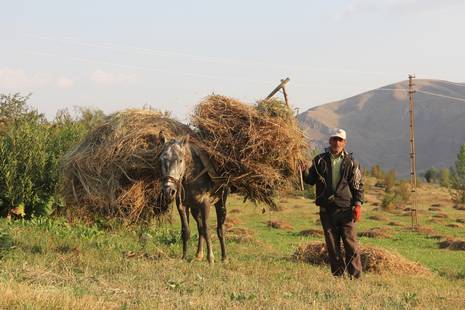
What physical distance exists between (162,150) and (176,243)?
449cm

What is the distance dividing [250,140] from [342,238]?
7.82 feet

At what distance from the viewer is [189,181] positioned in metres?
11.2

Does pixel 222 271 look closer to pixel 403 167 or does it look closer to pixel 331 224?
pixel 331 224

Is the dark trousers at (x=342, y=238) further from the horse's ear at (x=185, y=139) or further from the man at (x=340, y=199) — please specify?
the horse's ear at (x=185, y=139)

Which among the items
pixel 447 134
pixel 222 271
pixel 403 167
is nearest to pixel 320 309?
pixel 222 271

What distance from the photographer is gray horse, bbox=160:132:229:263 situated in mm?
10453

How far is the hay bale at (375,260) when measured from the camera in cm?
1284

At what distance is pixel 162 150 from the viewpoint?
35.2ft

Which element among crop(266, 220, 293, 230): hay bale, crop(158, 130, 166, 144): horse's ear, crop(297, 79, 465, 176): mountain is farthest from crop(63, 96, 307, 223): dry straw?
crop(297, 79, 465, 176): mountain

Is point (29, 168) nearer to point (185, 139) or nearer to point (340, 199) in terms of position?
point (185, 139)

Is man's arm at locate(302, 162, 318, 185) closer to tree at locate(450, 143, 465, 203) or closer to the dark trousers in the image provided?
the dark trousers

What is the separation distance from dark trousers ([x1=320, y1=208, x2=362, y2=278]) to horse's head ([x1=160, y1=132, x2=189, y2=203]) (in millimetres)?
2600

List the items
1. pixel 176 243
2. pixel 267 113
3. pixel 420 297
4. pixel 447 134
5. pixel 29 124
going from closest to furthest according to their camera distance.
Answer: pixel 420 297 → pixel 267 113 → pixel 176 243 → pixel 29 124 → pixel 447 134

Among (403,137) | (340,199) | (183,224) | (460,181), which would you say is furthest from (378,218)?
(403,137)
